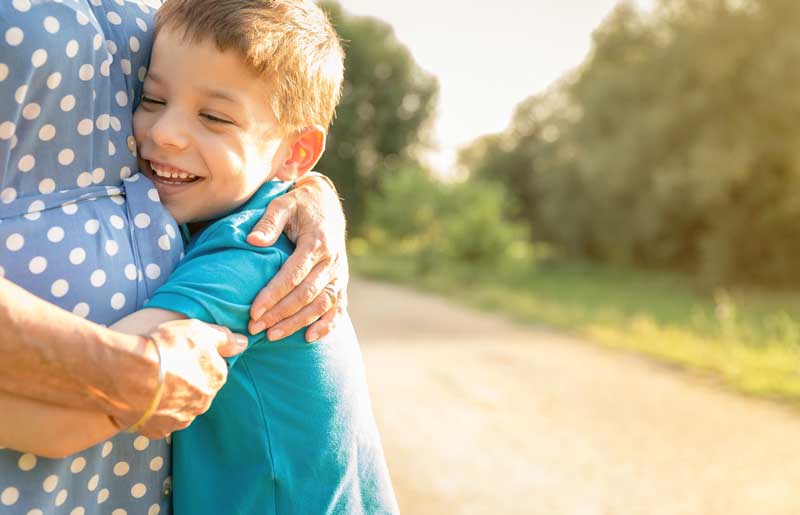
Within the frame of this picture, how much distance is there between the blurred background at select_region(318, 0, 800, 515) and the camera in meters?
6.00

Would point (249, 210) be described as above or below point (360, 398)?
above

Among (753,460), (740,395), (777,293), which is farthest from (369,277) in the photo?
(753,460)

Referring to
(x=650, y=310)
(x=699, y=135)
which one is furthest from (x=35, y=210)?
(x=699, y=135)

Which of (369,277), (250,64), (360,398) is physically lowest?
(369,277)

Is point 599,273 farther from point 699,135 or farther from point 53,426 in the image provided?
point 53,426

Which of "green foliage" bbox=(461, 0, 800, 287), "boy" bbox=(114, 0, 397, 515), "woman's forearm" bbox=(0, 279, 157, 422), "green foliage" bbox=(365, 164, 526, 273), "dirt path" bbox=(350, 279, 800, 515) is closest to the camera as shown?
"woman's forearm" bbox=(0, 279, 157, 422)

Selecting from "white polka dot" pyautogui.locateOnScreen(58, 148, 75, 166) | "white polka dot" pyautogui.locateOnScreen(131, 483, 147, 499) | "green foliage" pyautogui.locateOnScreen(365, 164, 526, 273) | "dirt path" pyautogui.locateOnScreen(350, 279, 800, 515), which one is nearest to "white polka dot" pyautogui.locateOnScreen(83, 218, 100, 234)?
"white polka dot" pyautogui.locateOnScreen(58, 148, 75, 166)

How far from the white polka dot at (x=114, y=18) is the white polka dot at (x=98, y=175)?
256mm

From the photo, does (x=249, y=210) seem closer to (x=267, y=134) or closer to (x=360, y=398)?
(x=267, y=134)

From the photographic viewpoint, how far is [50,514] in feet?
4.15

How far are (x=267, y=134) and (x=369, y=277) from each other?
20.8 metres

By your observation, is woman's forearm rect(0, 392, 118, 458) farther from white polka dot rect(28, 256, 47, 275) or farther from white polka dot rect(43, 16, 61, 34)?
white polka dot rect(43, 16, 61, 34)

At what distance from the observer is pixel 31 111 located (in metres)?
1.26

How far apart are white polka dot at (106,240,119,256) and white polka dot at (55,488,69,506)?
0.36 meters
